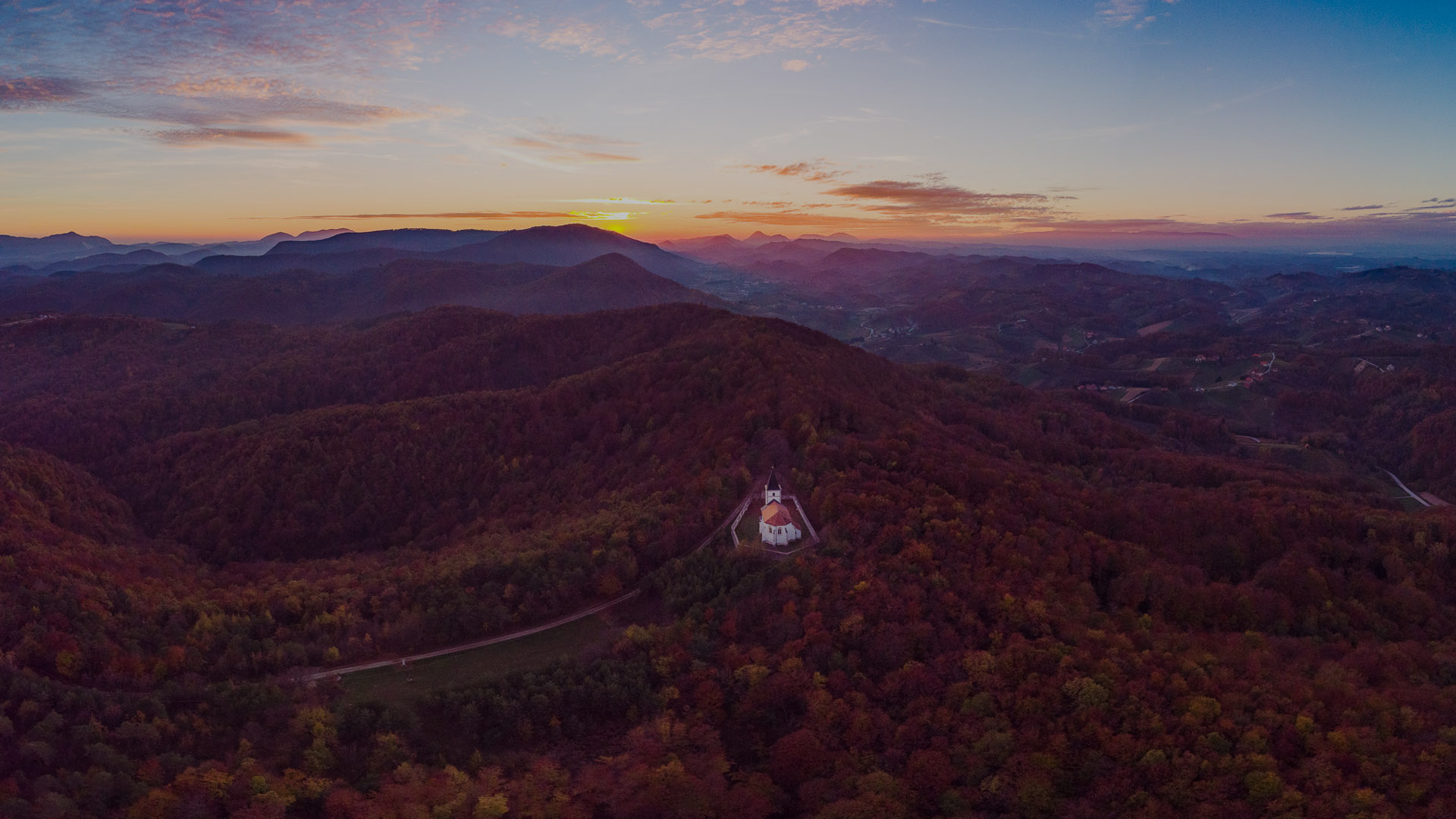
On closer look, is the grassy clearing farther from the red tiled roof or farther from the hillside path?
the red tiled roof

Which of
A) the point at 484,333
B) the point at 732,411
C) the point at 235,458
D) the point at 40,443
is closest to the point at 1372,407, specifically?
the point at 732,411

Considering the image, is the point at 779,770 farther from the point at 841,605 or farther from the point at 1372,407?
the point at 1372,407

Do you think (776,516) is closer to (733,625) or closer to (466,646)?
(733,625)

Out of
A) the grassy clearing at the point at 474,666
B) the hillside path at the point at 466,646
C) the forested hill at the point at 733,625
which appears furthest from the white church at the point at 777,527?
the grassy clearing at the point at 474,666

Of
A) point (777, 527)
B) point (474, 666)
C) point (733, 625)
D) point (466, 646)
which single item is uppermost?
point (777, 527)

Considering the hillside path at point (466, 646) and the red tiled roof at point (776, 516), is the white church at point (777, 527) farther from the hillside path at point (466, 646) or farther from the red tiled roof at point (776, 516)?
the hillside path at point (466, 646)

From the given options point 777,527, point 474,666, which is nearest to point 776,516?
point 777,527
